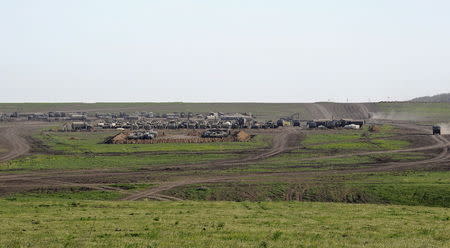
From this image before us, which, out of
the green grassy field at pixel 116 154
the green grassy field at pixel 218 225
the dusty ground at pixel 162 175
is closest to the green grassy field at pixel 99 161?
the green grassy field at pixel 116 154

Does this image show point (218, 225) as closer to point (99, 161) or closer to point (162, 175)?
point (162, 175)

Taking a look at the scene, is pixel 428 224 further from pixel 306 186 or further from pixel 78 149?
pixel 78 149

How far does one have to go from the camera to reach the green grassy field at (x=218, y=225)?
2956 centimetres

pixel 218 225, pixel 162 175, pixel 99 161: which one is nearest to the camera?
pixel 218 225

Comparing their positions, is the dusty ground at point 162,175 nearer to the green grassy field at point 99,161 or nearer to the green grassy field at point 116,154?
the green grassy field at point 99,161

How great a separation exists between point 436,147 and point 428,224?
8702 cm

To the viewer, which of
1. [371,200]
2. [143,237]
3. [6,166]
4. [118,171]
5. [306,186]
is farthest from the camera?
[6,166]

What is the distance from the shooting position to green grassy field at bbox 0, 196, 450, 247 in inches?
1164

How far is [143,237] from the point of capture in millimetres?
30906

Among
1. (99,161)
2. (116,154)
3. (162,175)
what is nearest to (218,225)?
(162,175)

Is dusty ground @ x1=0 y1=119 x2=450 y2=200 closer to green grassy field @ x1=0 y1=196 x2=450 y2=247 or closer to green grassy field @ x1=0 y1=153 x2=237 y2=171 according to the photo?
green grassy field @ x1=0 y1=153 x2=237 y2=171

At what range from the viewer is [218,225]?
35.5 meters

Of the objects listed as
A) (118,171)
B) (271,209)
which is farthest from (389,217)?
(118,171)

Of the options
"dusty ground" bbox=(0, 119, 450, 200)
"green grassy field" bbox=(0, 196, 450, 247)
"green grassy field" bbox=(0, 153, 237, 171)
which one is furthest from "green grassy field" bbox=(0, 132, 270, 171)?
"green grassy field" bbox=(0, 196, 450, 247)
